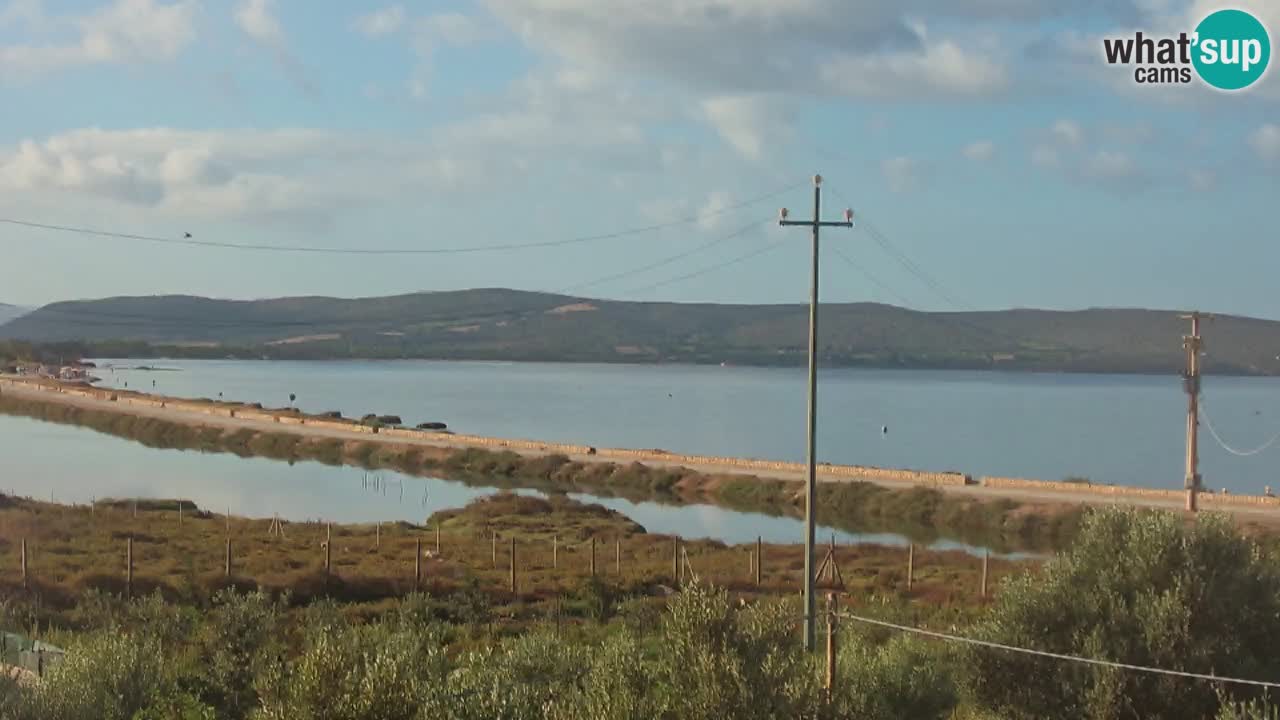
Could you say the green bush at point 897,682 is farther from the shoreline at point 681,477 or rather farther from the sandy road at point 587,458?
the shoreline at point 681,477

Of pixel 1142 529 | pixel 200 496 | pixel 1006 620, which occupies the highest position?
pixel 1142 529

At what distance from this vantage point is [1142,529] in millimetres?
17156

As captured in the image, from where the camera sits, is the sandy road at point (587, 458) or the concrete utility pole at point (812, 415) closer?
the concrete utility pole at point (812, 415)

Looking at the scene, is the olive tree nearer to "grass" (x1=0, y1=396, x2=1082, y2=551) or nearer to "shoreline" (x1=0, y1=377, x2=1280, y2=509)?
"grass" (x1=0, y1=396, x2=1082, y2=551)

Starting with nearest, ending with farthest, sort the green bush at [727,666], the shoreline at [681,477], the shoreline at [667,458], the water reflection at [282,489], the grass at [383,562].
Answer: the green bush at [727,666]
the grass at [383,562]
the shoreline at [681,477]
the water reflection at [282,489]
the shoreline at [667,458]

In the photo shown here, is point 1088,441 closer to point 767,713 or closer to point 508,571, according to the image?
point 508,571

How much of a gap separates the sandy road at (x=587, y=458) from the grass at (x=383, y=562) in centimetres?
1005

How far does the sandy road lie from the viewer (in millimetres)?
59312

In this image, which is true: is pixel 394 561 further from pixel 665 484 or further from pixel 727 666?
pixel 665 484

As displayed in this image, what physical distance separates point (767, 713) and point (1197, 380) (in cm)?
4493

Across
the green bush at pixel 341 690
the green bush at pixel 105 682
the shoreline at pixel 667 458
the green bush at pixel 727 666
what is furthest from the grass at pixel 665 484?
the green bush at pixel 341 690

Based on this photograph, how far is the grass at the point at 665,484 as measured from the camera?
62.1 m

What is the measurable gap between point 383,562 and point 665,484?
1733 inches

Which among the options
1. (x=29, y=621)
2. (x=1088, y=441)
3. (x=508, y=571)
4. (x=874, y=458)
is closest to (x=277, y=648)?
(x=29, y=621)
